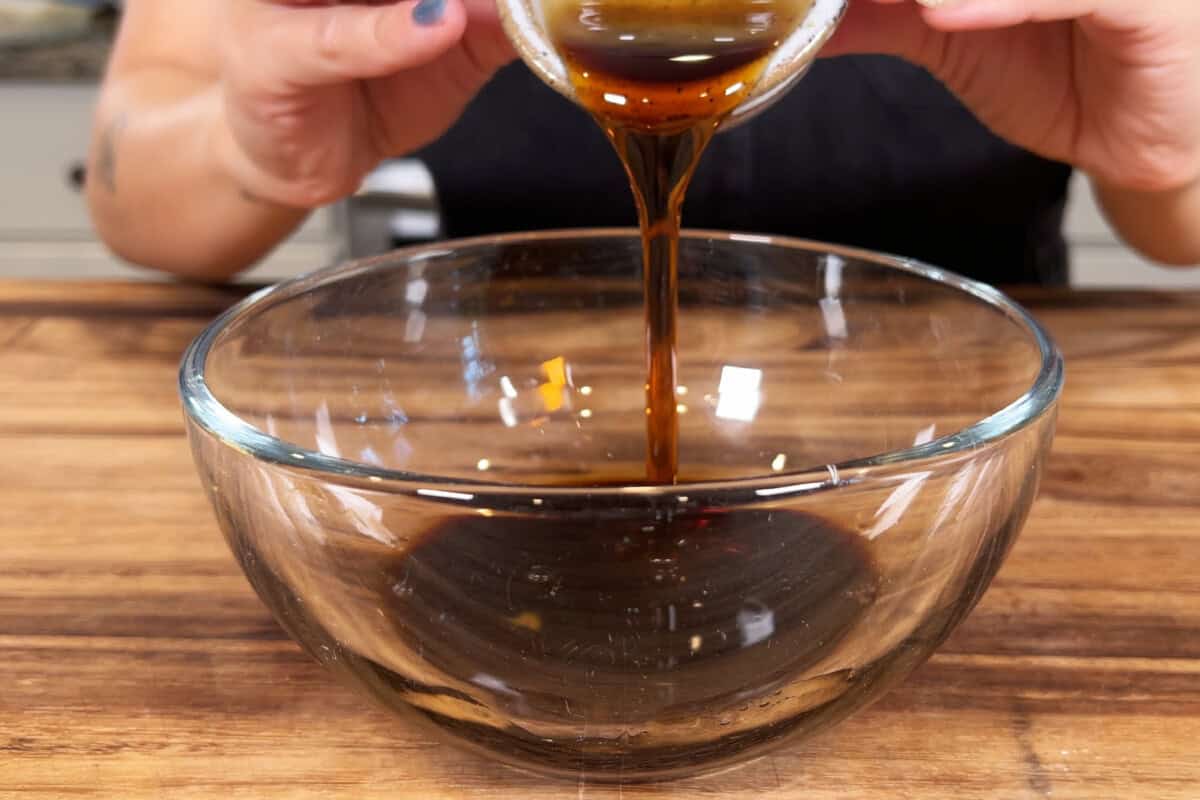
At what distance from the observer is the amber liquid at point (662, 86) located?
51cm

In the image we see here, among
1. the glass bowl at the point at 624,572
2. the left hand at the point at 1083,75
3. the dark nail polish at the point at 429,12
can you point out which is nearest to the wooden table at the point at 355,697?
the glass bowl at the point at 624,572

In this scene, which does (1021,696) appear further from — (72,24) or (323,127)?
(72,24)

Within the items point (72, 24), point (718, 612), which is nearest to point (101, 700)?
point (718, 612)

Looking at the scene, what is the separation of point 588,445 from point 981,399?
0.74 ft

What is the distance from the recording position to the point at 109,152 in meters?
1.20

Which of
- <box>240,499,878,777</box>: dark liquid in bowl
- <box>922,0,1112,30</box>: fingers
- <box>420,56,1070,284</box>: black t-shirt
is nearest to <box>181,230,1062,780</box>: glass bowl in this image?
<box>240,499,878,777</box>: dark liquid in bowl

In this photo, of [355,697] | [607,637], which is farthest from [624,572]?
[355,697]

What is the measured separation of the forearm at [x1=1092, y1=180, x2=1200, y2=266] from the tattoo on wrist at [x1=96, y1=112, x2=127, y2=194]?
3.00 ft

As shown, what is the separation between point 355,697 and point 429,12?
0.32 meters

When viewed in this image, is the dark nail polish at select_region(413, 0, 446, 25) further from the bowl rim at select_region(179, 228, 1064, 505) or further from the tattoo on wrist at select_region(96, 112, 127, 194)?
the tattoo on wrist at select_region(96, 112, 127, 194)

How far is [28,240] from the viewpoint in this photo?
2264 millimetres

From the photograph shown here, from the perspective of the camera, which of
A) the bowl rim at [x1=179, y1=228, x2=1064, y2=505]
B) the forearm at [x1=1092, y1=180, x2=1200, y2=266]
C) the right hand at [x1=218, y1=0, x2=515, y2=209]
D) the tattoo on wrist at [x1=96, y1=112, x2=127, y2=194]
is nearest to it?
the bowl rim at [x1=179, y1=228, x2=1064, y2=505]

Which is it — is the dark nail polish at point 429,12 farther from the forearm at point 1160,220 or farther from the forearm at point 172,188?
the forearm at point 1160,220

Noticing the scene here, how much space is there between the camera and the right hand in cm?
62
